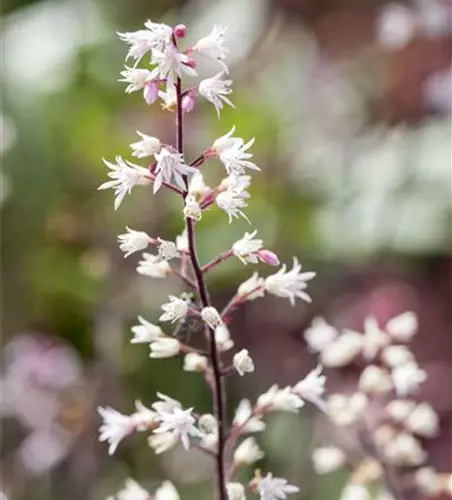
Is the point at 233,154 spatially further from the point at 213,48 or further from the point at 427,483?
the point at 427,483

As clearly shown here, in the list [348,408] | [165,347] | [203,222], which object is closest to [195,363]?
[165,347]

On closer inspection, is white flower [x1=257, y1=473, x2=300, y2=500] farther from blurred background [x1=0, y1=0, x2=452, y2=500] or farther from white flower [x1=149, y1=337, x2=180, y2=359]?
blurred background [x1=0, y1=0, x2=452, y2=500]

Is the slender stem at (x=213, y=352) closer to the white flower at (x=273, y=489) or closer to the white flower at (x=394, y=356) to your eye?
the white flower at (x=273, y=489)

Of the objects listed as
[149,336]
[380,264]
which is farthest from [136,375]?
[149,336]

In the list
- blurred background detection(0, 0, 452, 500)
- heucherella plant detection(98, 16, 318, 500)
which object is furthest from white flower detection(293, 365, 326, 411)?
blurred background detection(0, 0, 452, 500)

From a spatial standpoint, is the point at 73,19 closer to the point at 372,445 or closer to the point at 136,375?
the point at 136,375

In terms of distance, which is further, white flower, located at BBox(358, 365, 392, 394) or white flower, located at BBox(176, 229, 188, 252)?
white flower, located at BBox(358, 365, 392, 394)
